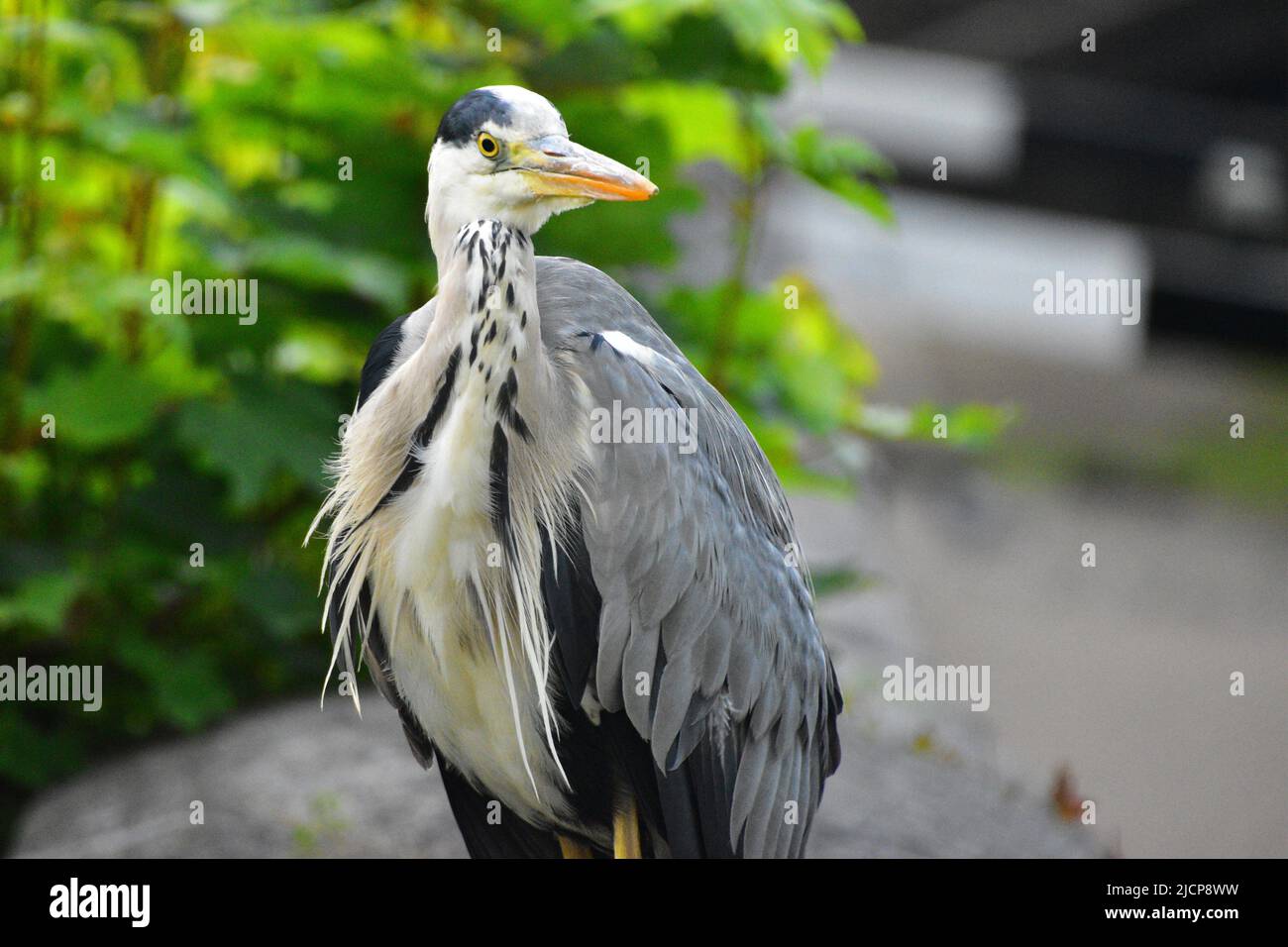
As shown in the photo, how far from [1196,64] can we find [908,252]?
9.98 ft

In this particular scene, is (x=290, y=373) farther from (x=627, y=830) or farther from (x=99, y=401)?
(x=627, y=830)

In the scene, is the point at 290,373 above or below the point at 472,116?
below

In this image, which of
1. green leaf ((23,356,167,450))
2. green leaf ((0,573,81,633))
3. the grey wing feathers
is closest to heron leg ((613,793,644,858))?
the grey wing feathers

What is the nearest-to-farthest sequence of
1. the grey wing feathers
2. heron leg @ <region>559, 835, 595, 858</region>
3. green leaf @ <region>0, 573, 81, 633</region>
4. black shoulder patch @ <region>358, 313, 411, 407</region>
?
the grey wing feathers
black shoulder patch @ <region>358, 313, 411, 407</region>
heron leg @ <region>559, 835, 595, 858</region>
green leaf @ <region>0, 573, 81, 633</region>

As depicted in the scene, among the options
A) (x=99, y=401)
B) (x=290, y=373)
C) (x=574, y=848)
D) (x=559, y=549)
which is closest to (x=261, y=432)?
(x=290, y=373)

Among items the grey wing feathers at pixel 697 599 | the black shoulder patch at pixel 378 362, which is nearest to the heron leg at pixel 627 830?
the grey wing feathers at pixel 697 599

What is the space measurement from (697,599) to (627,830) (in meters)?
0.39

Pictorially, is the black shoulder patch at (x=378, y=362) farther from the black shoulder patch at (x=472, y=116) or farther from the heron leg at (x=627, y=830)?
the heron leg at (x=627, y=830)

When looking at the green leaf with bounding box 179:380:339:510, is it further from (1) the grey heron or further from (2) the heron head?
(2) the heron head

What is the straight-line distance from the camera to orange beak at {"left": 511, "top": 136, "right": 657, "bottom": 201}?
189 centimetres

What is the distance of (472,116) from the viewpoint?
194cm
